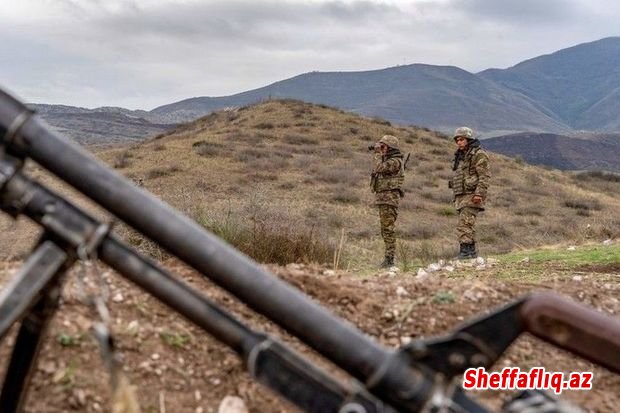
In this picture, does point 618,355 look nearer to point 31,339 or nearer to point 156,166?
point 31,339

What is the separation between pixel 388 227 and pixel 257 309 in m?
9.53

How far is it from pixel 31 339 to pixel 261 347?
31.8 inches

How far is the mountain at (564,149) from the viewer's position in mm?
94312

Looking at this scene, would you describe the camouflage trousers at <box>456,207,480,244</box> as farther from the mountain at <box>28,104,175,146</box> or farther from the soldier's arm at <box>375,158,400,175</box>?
the mountain at <box>28,104,175,146</box>

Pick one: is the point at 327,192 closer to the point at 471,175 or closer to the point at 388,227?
the point at 388,227

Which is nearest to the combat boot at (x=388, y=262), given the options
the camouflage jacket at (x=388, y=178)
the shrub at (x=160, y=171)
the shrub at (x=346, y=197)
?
the camouflage jacket at (x=388, y=178)

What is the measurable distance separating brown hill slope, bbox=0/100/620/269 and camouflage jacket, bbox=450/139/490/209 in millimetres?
1321

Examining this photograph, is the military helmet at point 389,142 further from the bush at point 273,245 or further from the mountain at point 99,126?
the mountain at point 99,126

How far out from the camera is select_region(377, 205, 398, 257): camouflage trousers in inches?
446

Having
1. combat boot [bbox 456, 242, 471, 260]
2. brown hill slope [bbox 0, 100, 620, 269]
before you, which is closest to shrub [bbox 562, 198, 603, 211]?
brown hill slope [bbox 0, 100, 620, 269]

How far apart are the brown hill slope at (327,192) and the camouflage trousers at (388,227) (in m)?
0.39

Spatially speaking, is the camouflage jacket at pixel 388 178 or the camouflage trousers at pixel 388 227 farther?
the camouflage jacket at pixel 388 178

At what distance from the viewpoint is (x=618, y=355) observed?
1937 mm

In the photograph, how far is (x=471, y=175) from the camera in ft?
35.9
